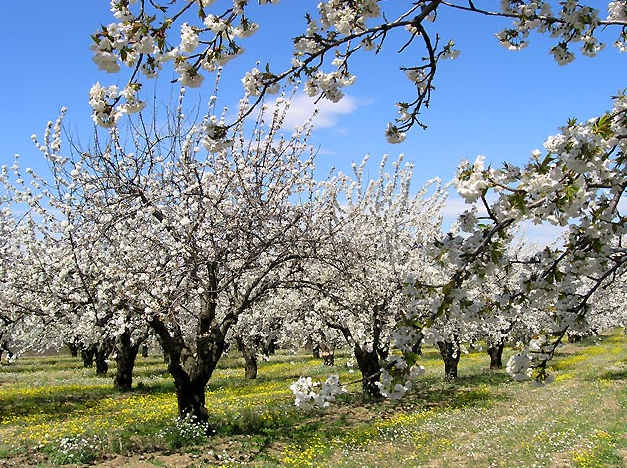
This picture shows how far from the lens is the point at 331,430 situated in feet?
42.5

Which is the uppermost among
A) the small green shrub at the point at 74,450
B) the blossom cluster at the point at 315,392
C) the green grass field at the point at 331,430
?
the blossom cluster at the point at 315,392

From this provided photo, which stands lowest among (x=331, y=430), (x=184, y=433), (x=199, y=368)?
(x=331, y=430)

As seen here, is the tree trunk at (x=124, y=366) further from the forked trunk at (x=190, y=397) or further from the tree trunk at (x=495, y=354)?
the tree trunk at (x=495, y=354)

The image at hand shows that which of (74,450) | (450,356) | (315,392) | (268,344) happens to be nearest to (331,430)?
(74,450)

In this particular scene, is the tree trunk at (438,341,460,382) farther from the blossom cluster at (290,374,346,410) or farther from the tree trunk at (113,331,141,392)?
the blossom cluster at (290,374,346,410)

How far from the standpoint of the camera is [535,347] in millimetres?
4336

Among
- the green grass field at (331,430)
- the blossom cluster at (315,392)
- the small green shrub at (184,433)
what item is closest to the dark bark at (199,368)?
the small green shrub at (184,433)

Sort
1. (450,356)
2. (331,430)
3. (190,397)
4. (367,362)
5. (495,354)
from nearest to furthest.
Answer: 1. (190,397)
2. (331,430)
3. (367,362)
4. (450,356)
5. (495,354)

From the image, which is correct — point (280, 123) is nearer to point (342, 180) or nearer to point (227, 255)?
point (227, 255)

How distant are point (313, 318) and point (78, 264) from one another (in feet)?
36.4

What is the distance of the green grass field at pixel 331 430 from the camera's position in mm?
10062

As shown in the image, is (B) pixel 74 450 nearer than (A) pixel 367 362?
Yes

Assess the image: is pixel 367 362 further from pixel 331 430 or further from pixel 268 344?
pixel 268 344

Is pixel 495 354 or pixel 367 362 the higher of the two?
pixel 367 362
